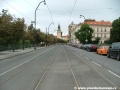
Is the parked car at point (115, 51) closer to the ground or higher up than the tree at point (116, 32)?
closer to the ground

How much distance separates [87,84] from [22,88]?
2446mm

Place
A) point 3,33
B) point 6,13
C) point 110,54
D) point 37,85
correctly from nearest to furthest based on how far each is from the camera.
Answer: point 37,85, point 110,54, point 3,33, point 6,13

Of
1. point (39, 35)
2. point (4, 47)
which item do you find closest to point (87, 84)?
point (4, 47)

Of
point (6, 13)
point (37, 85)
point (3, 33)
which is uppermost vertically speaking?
point (6, 13)

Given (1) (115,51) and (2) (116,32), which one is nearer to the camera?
(1) (115,51)

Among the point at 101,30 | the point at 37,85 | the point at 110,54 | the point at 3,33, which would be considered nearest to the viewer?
the point at 37,85

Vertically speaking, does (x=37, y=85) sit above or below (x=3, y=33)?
below

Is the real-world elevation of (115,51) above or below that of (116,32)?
below

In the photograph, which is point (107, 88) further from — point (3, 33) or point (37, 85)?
point (3, 33)

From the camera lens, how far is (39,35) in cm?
9162

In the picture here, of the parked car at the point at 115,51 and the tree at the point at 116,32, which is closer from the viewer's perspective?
the parked car at the point at 115,51

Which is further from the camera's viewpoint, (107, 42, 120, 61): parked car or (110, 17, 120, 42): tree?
(110, 17, 120, 42): tree

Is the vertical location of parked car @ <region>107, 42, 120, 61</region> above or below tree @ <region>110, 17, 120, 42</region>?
below

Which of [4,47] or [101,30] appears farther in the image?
[101,30]
